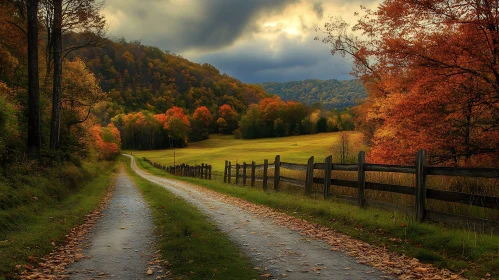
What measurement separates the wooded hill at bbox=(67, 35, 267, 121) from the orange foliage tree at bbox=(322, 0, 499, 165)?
122m

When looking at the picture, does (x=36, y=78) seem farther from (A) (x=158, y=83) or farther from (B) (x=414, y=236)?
(A) (x=158, y=83)

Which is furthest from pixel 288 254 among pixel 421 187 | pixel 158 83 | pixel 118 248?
pixel 158 83

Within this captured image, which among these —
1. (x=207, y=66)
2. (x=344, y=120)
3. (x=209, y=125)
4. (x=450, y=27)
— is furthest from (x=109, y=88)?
(x=450, y=27)

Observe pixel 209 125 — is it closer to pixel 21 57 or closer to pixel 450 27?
pixel 21 57

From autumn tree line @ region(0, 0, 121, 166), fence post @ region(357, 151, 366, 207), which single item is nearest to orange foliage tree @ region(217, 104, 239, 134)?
autumn tree line @ region(0, 0, 121, 166)

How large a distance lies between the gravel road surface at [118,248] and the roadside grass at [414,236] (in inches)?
175

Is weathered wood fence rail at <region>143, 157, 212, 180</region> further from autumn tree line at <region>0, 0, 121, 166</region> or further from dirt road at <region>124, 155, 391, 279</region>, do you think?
dirt road at <region>124, 155, 391, 279</region>

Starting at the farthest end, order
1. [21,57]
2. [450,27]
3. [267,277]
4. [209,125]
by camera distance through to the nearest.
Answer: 1. [209,125]
2. [21,57]
3. [450,27]
4. [267,277]

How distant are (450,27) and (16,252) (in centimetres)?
1346

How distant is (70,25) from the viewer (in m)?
18.7

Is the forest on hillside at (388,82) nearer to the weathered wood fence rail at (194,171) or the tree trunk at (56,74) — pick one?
the tree trunk at (56,74)

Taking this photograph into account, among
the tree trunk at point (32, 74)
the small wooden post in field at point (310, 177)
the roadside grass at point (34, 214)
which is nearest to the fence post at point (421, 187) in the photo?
the small wooden post in field at point (310, 177)

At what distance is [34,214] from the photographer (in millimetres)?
9688

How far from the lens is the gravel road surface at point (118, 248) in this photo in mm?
5375
